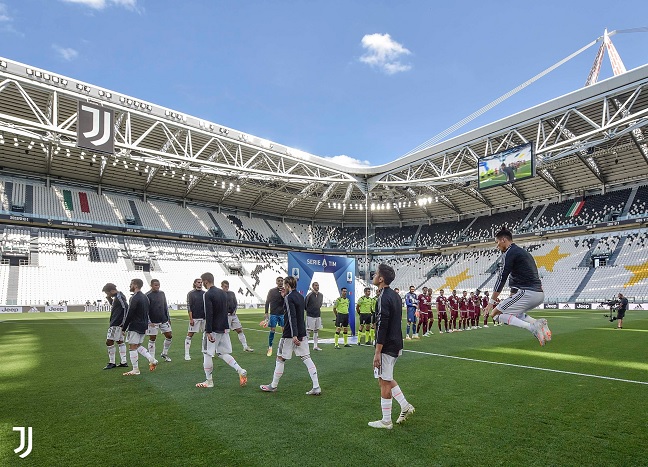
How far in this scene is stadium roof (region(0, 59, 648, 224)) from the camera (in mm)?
23594

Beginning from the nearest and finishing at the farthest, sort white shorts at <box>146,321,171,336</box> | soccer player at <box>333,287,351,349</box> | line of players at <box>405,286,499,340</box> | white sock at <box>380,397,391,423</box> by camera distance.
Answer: white sock at <box>380,397,391,423</box> < white shorts at <box>146,321,171,336</box> < soccer player at <box>333,287,351,349</box> < line of players at <box>405,286,499,340</box>

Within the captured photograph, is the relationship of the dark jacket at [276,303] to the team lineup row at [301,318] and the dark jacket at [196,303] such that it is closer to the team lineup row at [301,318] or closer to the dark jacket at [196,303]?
the team lineup row at [301,318]

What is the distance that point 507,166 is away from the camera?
81.9 feet

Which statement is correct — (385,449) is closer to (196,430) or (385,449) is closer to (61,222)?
(196,430)

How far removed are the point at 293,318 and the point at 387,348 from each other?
6.80ft

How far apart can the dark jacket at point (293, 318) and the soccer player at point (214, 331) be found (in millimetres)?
1156

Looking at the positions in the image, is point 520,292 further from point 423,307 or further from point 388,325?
point 423,307

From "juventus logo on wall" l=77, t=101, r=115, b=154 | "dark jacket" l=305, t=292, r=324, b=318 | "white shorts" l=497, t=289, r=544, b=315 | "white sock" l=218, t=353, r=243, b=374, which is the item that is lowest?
"white sock" l=218, t=353, r=243, b=374

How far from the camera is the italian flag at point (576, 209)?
42.6 m

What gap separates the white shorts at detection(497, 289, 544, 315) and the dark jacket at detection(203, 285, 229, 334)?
4.57 m

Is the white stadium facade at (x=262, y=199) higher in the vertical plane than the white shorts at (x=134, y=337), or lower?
higher

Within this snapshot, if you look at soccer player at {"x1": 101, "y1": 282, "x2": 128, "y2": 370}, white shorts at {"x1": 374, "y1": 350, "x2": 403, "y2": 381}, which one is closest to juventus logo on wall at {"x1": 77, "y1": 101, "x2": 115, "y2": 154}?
soccer player at {"x1": 101, "y1": 282, "x2": 128, "y2": 370}

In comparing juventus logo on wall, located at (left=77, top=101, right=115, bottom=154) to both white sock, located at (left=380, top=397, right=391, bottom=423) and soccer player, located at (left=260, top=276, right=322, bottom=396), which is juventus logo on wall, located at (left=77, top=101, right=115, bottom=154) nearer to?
soccer player, located at (left=260, top=276, right=322, bottom=396)

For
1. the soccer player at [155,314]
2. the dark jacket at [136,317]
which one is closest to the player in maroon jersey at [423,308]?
the soccer player at [155,314]
